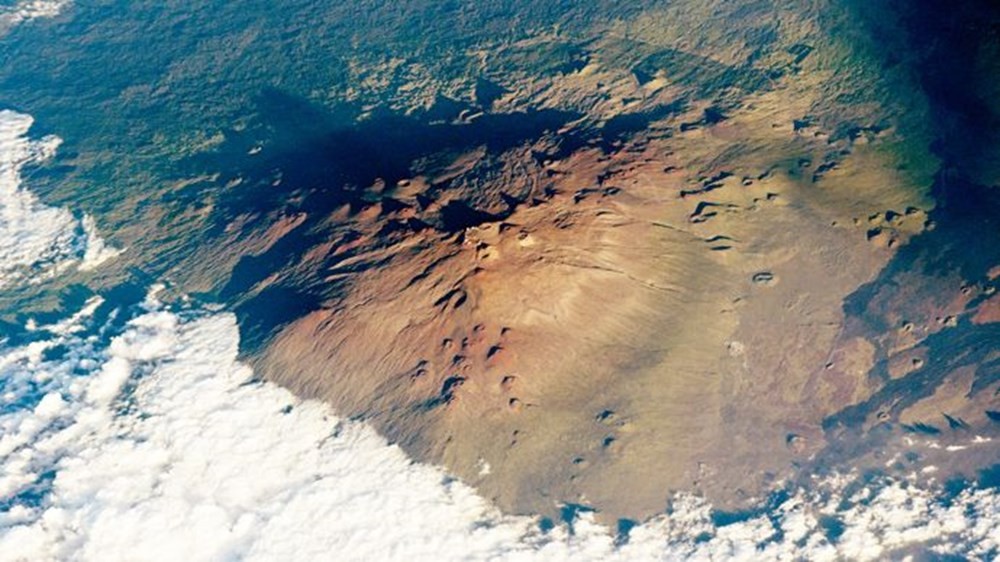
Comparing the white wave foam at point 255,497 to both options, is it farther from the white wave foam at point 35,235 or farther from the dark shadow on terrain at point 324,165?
the white wave foam at point 35,235

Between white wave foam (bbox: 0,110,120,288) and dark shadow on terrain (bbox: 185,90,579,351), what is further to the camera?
white wave foam (bbox: 0,110,120,288)

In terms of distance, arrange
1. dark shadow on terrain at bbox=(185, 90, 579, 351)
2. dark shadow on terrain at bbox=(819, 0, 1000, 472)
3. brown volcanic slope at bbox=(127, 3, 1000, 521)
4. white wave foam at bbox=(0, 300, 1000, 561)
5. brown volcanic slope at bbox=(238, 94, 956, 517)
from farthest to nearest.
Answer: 1. dark shadow on terrain at bbox=(185, 90, 579, 351)
2. brown volcanic slope at bbox=(238, 94, 956, 517)
3. brown volcanic slope at bbox=(127, 3, 1000, 521)
4. dark shadow on terrain at bbox=(819, 0, 1000, 472)
5. white wave foam at bbox=(0, 300, 1000, 561)

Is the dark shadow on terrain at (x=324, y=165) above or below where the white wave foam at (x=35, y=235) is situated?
above

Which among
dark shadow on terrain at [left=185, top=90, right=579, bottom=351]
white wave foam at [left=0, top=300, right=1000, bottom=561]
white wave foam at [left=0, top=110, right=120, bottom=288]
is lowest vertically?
white wave foam at [left=0, top=300, right=1000, bottom=561]

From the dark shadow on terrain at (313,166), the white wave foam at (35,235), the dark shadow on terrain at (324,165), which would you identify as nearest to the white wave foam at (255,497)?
the dark shadow on terrain at (313,166)

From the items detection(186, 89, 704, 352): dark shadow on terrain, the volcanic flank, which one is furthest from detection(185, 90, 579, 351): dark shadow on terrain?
the volcanic flank

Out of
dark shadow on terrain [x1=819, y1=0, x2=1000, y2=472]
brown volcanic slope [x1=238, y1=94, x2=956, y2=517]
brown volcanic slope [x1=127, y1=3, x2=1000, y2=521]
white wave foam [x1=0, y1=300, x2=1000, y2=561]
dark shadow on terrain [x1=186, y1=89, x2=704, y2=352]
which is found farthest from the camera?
dark shadow on terrain [x1=186, y1=89, x2=704, y2=352]

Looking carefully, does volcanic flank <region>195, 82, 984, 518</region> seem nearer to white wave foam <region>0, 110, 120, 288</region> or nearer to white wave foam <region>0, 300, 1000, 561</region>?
white wave foam <region>0, 300, 1000, 561</region>
